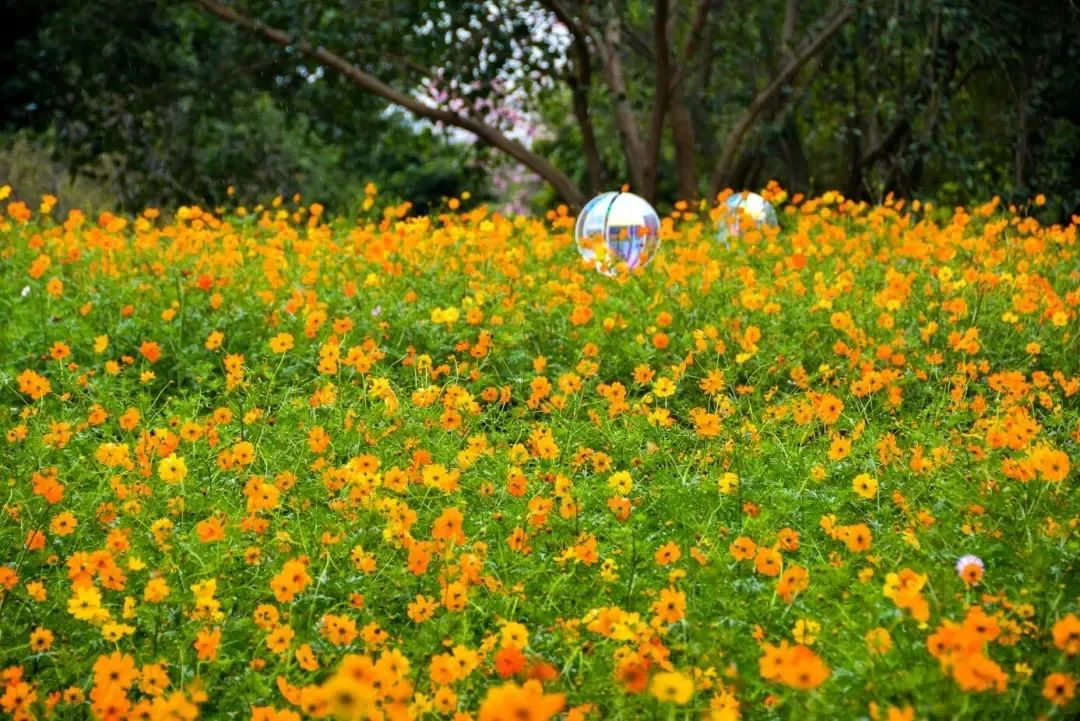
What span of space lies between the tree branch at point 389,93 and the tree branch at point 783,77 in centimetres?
124

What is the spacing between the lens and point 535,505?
2.95 metres

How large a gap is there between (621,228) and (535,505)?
3.74 metres

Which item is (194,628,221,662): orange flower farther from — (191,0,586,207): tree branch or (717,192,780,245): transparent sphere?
(191,0,586,207): tree branch

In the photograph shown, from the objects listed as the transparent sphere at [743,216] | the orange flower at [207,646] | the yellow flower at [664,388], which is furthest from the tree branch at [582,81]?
the orange flower at [207,646]

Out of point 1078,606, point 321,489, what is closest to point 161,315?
point 321,489

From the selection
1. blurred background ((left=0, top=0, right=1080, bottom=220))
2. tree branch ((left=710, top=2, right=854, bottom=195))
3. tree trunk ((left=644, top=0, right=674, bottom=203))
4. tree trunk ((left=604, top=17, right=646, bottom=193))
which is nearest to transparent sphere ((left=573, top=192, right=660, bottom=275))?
blurred background ((left=0, top=0, right=1080, bottom=220))

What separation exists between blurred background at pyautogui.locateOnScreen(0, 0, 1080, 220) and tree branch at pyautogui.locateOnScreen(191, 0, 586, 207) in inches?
0.7

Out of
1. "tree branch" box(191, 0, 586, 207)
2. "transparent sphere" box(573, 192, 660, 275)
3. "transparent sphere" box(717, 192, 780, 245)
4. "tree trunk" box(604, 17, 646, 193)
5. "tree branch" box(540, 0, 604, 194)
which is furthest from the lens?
"tree trunk" box(604, 17, 646, 193)

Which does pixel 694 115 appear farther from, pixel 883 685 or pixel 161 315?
pixel 883 685

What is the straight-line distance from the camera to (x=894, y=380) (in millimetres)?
4379

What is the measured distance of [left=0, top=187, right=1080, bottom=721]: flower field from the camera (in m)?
2.28

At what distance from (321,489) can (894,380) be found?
2.04 metres

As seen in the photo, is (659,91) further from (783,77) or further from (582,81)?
(582,81)

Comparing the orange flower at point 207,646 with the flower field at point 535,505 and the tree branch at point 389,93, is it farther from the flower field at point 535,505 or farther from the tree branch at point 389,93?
the tree branch at point 389,93
